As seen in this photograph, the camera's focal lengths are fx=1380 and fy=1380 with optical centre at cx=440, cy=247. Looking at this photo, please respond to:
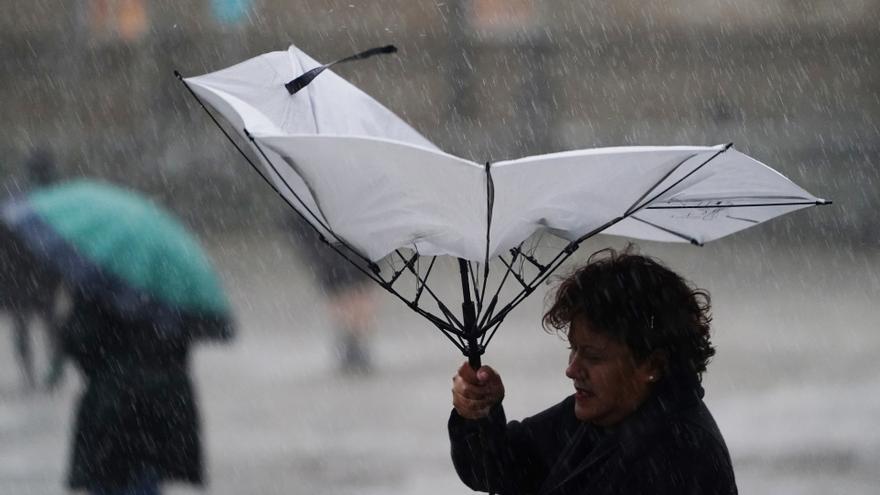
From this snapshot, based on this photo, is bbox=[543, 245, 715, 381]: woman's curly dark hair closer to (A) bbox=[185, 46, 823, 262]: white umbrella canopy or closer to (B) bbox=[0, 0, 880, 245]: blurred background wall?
(A) bbox=[185, 46, 823, 262]: white umbrella canopy

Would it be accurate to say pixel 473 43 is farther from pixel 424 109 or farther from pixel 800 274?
pixel 800 274

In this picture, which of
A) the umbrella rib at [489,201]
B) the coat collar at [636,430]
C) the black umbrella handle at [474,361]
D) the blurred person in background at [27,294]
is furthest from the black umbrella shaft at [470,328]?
the blurred person in background at [27,294]

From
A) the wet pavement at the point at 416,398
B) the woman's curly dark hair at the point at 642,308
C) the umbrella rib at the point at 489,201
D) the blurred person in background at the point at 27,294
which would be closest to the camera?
the umbrella rib at the point at 489,201

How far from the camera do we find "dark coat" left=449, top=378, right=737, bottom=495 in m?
2.30

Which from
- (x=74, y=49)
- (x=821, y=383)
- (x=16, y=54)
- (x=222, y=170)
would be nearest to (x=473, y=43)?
(x=222, y=170)

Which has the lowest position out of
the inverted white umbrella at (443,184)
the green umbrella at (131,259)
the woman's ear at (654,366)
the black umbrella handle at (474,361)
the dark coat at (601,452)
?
the dark coat at (601,452)

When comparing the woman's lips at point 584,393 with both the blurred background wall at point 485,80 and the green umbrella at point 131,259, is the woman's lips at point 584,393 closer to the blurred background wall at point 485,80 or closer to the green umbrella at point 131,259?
the green umbrella at point 131,259

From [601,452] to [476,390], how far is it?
0.26 m

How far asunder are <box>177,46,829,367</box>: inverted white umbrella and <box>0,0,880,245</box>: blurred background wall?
17.0 meters

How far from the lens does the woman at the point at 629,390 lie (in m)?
2.32

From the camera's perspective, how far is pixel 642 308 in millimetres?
2424

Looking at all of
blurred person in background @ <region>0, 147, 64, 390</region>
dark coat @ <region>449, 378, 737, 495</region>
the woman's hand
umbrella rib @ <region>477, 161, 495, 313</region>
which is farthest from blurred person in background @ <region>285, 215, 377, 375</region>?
umbrella rib @ <region>477, 161, 495, 313</region>

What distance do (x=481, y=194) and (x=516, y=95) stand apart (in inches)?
825

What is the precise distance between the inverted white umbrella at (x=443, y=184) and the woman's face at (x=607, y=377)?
15cm
